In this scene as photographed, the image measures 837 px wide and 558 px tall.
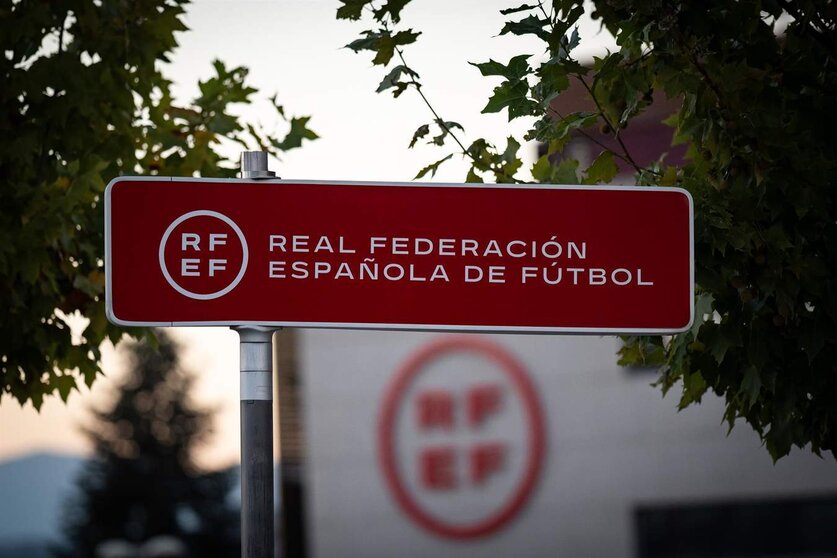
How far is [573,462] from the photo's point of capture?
25.5 metres

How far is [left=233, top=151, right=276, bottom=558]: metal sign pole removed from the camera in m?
2.70

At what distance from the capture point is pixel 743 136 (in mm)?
4055

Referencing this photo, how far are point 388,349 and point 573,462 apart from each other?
4.32 m

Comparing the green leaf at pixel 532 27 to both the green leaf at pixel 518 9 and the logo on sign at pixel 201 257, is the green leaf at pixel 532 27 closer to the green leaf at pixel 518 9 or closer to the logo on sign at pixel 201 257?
the green leaf at pixel 518 9

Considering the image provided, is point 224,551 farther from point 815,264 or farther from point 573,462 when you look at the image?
point 815,264

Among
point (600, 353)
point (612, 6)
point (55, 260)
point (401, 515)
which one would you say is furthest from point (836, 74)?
point (401, 515)

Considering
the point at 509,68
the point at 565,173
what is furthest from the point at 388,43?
the point at 565,173

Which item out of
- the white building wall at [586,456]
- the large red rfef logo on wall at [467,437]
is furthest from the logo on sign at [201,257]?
the large red rfef logo on wall at [467,437]

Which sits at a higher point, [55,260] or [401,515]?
[55,260]

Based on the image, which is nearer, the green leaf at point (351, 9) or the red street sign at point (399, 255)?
the red street sign at point (399, 255)

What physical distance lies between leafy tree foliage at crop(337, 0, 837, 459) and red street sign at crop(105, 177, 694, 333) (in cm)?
112

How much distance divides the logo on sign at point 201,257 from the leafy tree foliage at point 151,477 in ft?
163

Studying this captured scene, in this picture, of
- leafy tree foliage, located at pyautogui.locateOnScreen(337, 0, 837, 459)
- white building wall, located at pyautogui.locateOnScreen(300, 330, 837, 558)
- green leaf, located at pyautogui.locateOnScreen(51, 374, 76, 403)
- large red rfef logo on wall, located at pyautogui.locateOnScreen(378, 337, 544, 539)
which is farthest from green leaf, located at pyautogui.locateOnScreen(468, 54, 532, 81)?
large red rfef logo on wall, located at pyautogui.locateOnScreen(378, 337, 544, 539)

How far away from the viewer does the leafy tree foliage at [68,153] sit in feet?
19.0
